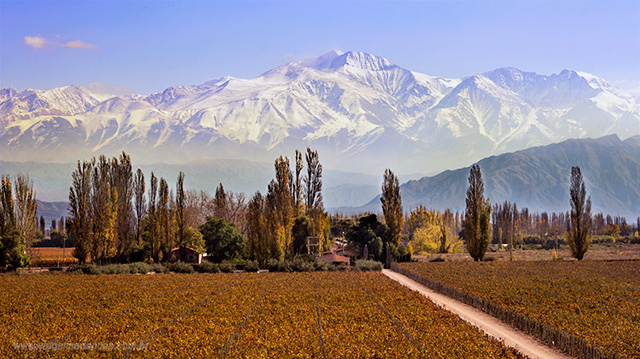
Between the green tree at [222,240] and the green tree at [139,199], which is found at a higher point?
the green tree at [139,199]

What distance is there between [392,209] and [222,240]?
18.2m

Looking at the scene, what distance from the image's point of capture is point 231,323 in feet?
67.1

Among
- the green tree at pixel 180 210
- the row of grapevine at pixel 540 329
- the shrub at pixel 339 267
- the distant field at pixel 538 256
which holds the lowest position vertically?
the distant field at pixel 538 256

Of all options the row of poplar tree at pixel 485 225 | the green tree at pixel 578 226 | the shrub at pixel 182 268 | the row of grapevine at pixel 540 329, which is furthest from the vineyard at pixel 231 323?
the green tree at pixel 578 226

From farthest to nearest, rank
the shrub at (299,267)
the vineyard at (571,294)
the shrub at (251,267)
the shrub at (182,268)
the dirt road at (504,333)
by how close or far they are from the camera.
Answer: the shrub at (299,267) → the shrub at (251,267) → the shrub at (182,268) → the vineyard at (571,294) → the dirt road at (504,333)

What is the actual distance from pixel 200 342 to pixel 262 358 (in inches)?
110

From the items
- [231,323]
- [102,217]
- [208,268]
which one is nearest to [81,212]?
[102,217]

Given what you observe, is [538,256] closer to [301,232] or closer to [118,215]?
[301,232]

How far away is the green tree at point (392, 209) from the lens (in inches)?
2391

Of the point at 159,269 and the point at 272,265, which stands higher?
the point at 272,265

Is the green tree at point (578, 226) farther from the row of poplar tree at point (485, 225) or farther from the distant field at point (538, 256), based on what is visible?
the distant field at point (538, 256)

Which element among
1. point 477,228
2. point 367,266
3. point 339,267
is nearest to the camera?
point 367,266

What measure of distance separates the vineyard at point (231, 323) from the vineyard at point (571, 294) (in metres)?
3.26

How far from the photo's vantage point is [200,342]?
17031 millimetres
